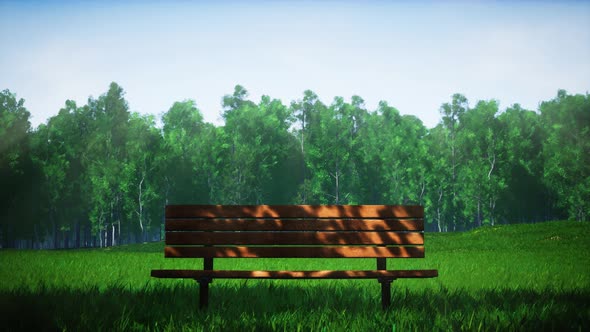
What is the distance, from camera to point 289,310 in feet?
17.7

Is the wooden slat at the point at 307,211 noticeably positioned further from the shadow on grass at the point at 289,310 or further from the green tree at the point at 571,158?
the green tree at the point at 571,158

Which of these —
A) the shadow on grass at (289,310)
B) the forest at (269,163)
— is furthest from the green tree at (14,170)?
the shadow on grass at (289,310)

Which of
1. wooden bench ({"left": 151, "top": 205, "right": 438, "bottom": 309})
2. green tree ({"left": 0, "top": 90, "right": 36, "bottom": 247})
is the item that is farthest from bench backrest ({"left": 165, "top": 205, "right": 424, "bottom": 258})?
green tree ({"left": 0, "top": 90, "right": 36, "bottom": 247})

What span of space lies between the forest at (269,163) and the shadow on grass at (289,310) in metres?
46.0

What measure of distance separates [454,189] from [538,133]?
17623mm

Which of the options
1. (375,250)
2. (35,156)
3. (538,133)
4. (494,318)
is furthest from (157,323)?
(538,133)

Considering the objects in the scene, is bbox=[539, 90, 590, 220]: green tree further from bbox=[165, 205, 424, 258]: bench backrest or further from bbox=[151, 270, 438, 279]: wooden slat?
bbox=[151, 270, 438, 279]: wooden slat

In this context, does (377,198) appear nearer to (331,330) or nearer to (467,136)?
(467,136)

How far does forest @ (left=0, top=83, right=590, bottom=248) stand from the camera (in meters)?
50.5

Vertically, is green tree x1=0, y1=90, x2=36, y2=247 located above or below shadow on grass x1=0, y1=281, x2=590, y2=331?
above

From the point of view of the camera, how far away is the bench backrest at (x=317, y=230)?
565cm

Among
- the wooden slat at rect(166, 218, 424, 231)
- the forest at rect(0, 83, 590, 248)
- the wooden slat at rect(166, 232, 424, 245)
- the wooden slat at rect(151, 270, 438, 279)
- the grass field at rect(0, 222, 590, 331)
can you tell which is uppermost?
the forest at rect(0, 83, 590, 248)

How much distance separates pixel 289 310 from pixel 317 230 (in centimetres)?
92

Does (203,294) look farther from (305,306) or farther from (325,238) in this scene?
(325,238)
